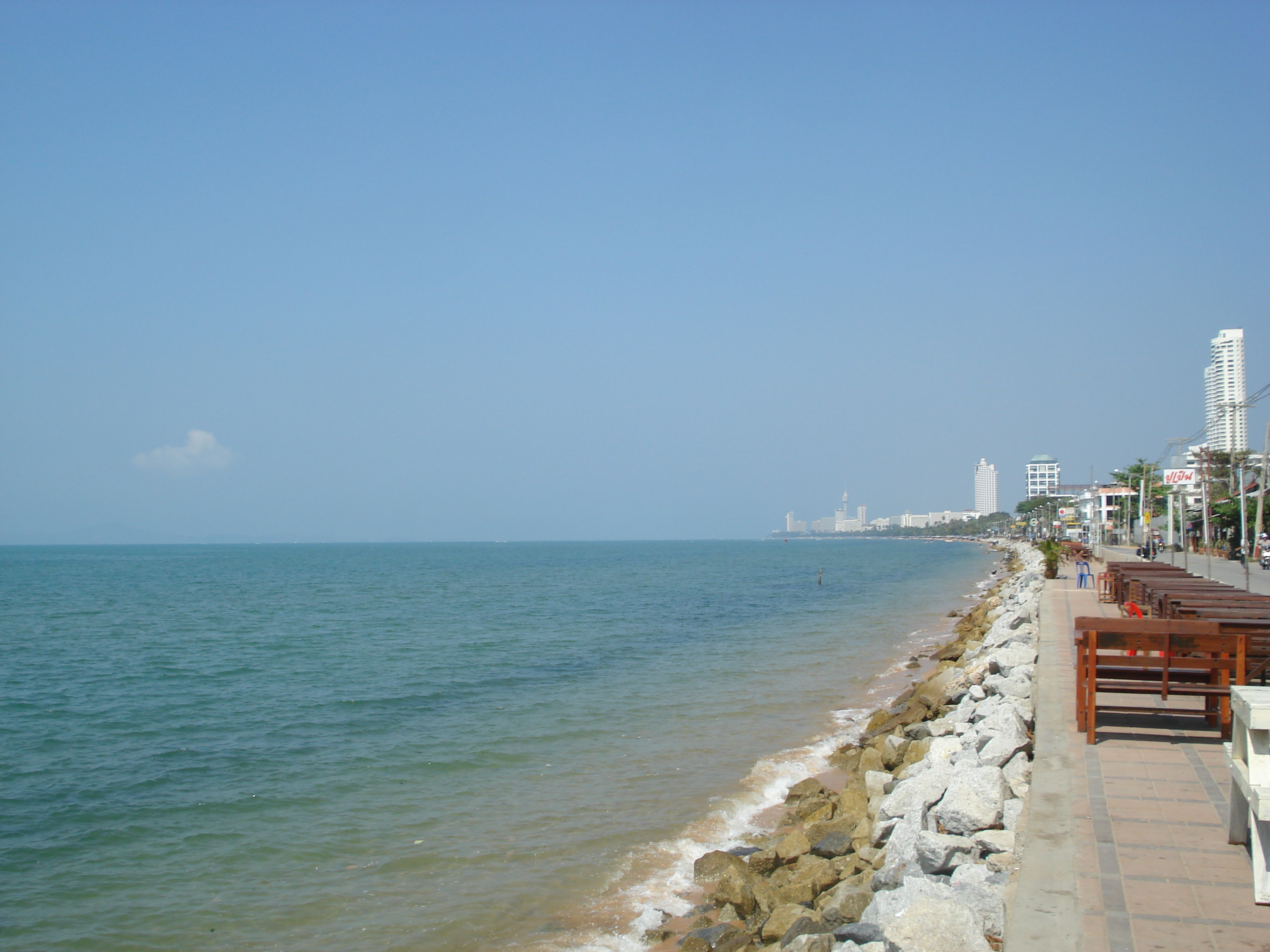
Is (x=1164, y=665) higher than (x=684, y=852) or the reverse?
higher

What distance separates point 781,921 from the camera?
22.8 ft

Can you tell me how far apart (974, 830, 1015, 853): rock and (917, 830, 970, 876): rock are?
0.18ft

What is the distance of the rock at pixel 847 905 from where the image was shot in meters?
6.46

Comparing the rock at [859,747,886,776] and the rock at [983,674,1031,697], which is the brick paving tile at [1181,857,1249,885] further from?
the rock at [859,747,886,776]

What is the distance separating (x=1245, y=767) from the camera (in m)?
4.82

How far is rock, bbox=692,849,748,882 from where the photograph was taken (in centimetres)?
893

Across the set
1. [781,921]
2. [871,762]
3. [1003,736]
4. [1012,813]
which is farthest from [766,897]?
[871,762]

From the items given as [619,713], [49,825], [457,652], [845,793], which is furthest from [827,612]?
[49,825]

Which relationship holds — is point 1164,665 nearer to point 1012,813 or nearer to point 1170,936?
point 1012,813

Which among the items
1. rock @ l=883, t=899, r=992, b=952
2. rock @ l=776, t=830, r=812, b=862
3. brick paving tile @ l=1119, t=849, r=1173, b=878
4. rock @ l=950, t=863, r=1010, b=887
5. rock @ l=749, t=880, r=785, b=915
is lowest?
rock @ l=749, t=880, r=785, b=915

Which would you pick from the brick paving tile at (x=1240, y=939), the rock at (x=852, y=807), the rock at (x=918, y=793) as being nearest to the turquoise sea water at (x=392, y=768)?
the rock at (x=852, y=807)

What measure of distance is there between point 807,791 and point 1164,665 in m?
4.85

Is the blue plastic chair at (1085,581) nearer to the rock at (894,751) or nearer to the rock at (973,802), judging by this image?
the rock at (894,751)

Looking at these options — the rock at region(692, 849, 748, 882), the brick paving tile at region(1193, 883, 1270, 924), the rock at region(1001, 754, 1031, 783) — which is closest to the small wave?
the rock at region(692, 849, 748, 882)
